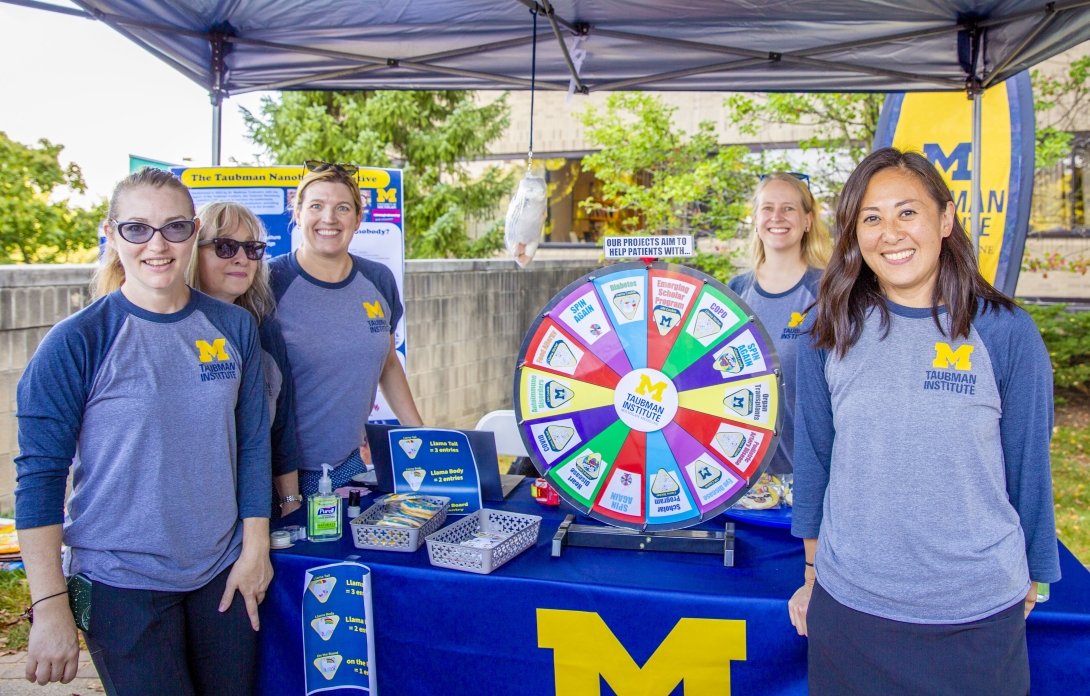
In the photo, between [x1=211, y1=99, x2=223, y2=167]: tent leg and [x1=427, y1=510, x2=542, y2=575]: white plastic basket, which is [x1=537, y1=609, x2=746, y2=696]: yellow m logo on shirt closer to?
[x1=427, y1=510, x2=542, y2=575]: white plastic basket

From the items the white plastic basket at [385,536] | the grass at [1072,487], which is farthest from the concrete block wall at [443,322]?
the grass at [1072,487]

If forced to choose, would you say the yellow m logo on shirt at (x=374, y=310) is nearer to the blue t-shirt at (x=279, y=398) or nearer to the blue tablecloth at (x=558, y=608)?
the blue t-shirt at (x=279, y=398)

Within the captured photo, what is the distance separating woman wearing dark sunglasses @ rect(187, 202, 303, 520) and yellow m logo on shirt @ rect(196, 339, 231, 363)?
0.30 m

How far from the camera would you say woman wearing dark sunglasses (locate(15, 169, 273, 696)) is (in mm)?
1619

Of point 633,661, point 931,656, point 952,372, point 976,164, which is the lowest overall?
point 633,661

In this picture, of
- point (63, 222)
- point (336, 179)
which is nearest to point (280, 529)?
point (336, 179)

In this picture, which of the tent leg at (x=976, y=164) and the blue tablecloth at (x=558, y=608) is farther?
the tent leg at (x=976, y=164)

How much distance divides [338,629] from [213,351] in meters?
0.78

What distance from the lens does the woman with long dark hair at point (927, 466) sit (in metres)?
1.44

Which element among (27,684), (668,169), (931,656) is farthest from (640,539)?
(668,169)

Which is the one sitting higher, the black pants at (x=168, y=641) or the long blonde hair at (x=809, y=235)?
the long blonde hair at (x=809, y=235)

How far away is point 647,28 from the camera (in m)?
3.22

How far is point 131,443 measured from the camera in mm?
1676

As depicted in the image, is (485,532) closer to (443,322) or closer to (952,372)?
(952,372)
